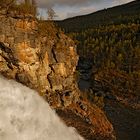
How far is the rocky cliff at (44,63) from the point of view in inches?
2852

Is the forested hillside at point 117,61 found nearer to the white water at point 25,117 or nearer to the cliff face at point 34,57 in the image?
the cliff face at point 34,57

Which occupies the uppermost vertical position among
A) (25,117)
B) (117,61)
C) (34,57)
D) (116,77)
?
(34,57)

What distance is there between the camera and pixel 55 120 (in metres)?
67.9

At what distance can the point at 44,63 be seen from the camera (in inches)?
3071

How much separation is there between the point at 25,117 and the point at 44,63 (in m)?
17.6

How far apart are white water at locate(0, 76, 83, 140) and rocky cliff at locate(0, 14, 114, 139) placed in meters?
7.12

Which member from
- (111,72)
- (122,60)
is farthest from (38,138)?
(122,60)

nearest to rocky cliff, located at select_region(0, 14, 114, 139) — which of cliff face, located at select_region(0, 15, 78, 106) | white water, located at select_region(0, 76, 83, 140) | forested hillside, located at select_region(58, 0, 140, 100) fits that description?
cliff face, located at select_region(0, 15, 78, 106)

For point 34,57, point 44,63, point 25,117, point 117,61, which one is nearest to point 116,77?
point 117,61

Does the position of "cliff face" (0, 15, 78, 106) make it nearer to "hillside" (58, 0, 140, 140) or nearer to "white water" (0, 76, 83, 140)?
"white water" (0, 76, 83, 140)

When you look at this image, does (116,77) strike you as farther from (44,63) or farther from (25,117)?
(25,117)

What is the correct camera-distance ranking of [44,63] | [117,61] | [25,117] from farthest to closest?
[117,61]
[44,63]
[25,117]

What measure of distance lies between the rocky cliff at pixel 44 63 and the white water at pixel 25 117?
23.3ft

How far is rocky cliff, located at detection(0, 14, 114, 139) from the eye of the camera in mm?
72438
